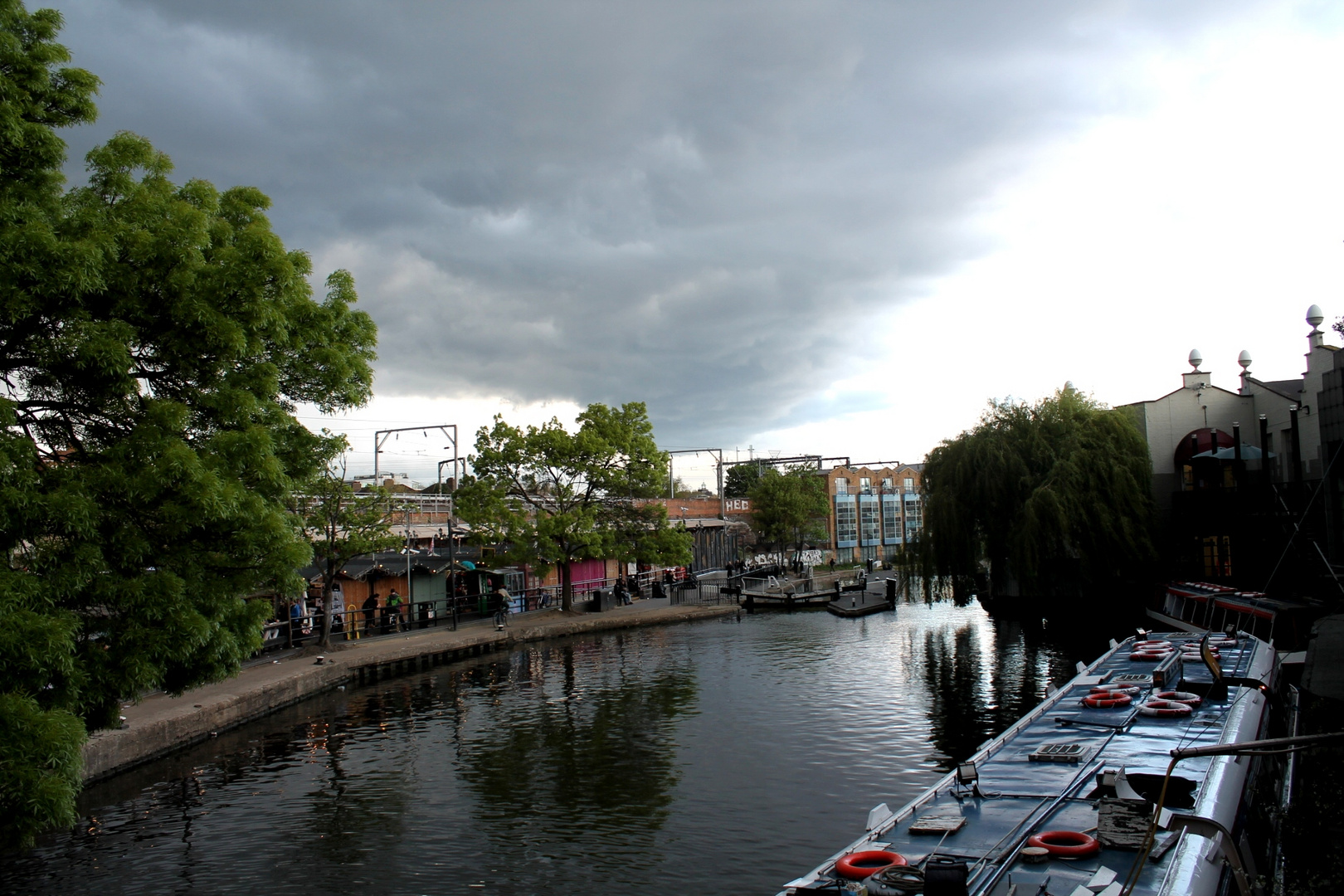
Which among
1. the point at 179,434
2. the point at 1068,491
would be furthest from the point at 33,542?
the point at 1068,491

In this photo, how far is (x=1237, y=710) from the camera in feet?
37.4

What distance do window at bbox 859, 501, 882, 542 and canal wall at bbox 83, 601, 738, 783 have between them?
6446cm

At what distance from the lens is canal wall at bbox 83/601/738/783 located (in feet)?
48.5

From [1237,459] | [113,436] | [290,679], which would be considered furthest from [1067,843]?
[1237,459]

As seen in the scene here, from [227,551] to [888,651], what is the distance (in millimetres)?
23757

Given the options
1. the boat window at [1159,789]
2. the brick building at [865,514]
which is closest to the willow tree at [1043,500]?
the boat window at [1159,789]

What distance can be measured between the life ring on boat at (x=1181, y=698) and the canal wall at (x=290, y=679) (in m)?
12.4

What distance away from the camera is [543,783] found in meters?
14.0

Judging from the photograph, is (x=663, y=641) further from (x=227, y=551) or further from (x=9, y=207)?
(x=9, y=207)

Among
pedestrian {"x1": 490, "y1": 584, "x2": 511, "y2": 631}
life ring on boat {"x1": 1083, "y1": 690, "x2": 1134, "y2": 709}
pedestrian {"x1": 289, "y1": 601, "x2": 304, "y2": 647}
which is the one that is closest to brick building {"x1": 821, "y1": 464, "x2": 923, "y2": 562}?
pedestrian {"x1": 490, "y1": 584, "x2": 511, "y2": 631}

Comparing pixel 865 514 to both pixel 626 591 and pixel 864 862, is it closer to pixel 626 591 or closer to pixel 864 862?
pixel 626 591

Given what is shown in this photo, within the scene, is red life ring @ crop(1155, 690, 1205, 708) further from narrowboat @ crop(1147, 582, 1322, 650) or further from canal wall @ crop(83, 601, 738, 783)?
canal wall @ crop(83, 601, 738, 783)

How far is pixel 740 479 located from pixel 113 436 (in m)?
109

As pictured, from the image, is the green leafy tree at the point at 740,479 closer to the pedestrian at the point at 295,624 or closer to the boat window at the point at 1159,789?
the pedestrian at the point at 295,624
